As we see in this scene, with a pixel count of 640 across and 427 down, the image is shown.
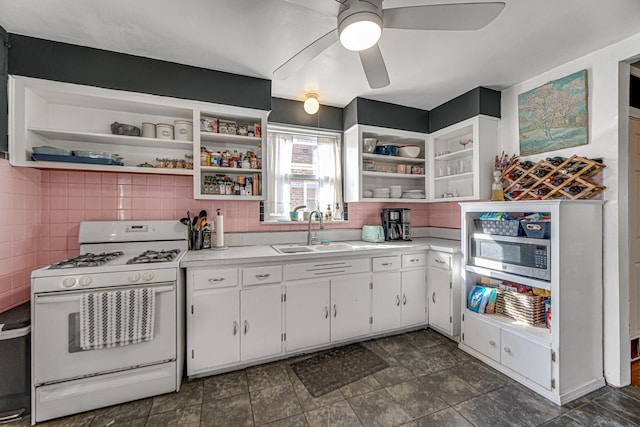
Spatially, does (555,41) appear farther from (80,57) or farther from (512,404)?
(80,57)

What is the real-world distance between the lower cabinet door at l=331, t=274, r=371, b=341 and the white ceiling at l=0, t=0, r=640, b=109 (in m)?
1.93

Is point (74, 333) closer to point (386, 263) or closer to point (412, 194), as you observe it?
point (386, 263)

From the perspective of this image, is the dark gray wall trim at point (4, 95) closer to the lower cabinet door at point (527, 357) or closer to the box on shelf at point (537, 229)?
the box on shelf at point (537, 229)

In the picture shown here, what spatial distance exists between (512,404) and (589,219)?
4.63ft

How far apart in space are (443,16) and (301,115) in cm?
192

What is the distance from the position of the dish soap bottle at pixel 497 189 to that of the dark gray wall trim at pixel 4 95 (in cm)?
396

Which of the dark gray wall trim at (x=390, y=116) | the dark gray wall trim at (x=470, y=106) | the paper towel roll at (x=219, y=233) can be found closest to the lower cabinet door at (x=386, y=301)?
the paper towel roll at (x=219, y=233)

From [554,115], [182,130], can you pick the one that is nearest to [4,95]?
[182,130]

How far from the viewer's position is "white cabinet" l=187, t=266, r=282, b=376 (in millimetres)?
2039

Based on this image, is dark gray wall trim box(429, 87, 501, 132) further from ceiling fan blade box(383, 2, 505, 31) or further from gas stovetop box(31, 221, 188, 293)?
gas stovetop box(31, 221, 188, 293)

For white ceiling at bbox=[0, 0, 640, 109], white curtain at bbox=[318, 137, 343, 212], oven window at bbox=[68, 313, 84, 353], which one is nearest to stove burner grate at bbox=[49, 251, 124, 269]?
oven window at bbox=[68, 313, 84, 353]

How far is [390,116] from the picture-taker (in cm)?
319

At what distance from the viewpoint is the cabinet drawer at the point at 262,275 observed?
2.18 meters

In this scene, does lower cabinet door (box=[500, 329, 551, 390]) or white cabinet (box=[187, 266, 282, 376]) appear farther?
white cabinet (box=[187, 266, 282, 376])
